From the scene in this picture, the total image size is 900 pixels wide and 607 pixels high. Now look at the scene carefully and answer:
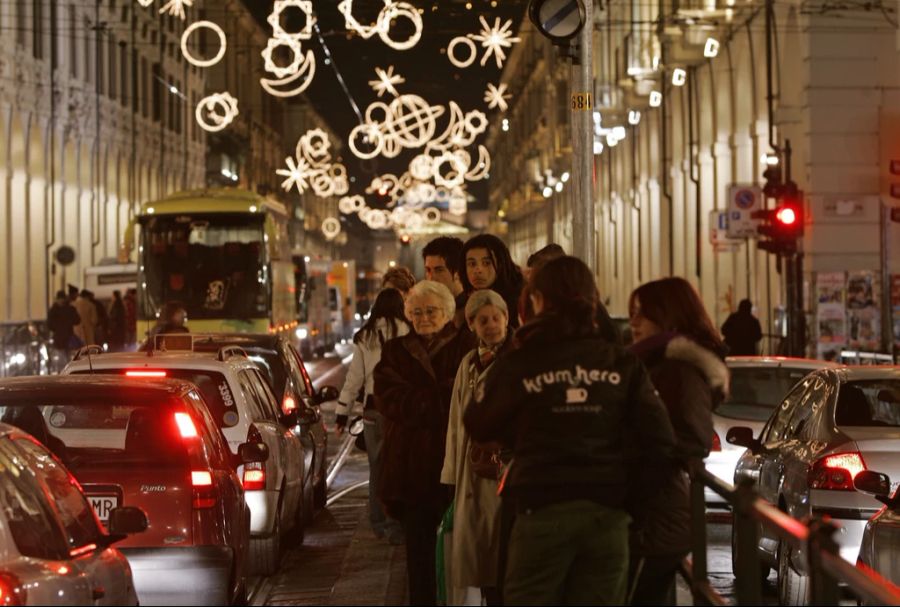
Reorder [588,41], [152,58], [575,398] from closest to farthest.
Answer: [575,398] < [588,41] < [152,58]

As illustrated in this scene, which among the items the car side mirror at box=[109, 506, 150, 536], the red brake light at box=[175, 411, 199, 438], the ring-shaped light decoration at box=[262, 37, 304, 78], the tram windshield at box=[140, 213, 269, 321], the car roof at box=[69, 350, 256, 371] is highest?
the ring-shaped light decoration at box=[262, 37, 304, 78]

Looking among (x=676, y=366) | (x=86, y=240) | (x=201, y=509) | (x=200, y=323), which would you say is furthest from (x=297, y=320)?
(x=676, y=366)

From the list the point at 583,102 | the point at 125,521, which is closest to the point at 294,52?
the point at 583,102

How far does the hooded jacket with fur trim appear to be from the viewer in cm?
663

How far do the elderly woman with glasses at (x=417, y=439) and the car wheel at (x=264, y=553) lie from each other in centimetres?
300

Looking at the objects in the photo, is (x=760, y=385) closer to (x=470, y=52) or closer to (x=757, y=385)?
(x=757, y=385)

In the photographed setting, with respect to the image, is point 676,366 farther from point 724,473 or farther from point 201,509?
point 724,473

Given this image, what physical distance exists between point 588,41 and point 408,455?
571cm

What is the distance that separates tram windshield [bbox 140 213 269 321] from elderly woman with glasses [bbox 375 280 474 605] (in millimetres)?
24558

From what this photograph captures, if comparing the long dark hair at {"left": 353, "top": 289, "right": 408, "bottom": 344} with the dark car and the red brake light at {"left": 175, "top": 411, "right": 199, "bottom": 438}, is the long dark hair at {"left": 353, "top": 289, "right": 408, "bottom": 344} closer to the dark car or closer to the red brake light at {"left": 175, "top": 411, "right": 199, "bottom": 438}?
the dark car

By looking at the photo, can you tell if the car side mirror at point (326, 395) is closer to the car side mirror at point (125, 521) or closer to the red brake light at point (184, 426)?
the red brake light at point (184, 426)

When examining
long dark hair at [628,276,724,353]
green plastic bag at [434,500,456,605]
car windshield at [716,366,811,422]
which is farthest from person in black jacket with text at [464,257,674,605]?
car windshield at [716,366,811,422]

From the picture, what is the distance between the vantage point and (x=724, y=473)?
15227 millimetres

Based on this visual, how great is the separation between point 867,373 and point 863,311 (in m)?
17.4
